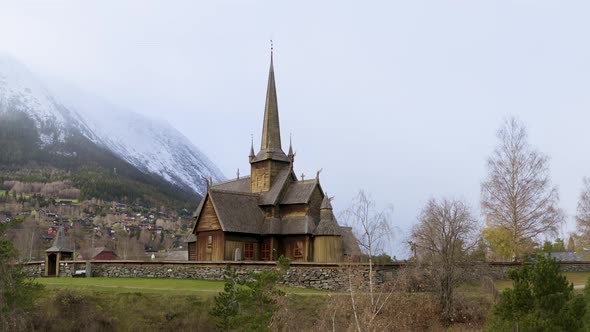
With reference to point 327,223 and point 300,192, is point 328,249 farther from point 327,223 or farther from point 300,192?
A: point 300,192

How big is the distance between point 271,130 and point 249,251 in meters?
9.90

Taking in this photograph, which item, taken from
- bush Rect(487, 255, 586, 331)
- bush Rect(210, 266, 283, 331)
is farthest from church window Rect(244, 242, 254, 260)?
bush Rect(487, 255, 586, 331)

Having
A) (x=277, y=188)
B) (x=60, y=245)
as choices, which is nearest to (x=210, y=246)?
(x=277, y=188)

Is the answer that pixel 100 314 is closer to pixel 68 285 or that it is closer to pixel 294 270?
pixel 68 285

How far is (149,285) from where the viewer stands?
37.4 meters

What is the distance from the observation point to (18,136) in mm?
195875

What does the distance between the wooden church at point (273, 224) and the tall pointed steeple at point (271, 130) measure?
22.2 inches

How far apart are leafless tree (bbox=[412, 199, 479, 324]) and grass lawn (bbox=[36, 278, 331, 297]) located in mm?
5573

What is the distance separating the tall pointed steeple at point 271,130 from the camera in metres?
50.3

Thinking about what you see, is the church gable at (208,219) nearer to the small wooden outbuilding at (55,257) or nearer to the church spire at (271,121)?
the church spire at (271,121)

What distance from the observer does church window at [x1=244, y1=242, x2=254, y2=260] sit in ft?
151

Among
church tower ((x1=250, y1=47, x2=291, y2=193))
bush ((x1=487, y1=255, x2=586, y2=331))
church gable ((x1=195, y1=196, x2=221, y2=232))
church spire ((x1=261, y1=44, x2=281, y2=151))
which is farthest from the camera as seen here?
church spire ((x1=261, y1=44, x2=281, y2=151))

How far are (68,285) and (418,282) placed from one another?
18.0m

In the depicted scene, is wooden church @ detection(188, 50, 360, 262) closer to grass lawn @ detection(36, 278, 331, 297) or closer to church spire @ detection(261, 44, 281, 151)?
church spire @ detection(261, 44, 281, 151)
